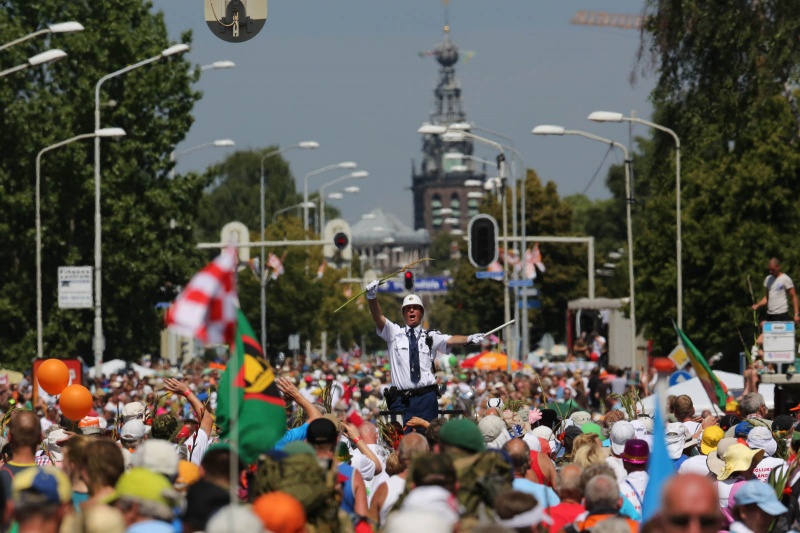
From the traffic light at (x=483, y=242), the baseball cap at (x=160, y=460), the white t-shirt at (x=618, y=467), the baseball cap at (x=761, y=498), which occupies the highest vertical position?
the traffic light at (x=483, y=242)

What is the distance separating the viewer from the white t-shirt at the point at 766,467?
37.8 ft

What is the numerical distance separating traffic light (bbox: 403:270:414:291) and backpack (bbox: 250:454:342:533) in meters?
12.9

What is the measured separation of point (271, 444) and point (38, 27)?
47166mm

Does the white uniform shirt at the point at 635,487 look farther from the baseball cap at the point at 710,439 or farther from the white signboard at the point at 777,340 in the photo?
the white signboard at the point at 777,340

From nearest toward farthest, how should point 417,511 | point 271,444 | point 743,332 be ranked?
point 417,511, point 271,444, point 743,332

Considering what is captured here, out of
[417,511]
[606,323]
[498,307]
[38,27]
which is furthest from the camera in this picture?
[498,307]

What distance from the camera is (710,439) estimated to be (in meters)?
13.5

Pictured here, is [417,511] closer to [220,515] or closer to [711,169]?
[220,515]

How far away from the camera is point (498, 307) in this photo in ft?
299

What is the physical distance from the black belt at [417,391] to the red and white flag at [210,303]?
706cm

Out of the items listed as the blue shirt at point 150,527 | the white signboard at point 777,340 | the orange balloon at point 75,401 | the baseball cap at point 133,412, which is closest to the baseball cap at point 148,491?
the blue shirt at point 150,527

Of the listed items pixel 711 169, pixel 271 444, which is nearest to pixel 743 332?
pixel 711 169

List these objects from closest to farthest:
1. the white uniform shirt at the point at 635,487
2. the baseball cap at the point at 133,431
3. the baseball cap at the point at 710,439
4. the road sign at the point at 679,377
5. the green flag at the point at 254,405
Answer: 1. the green flag at the point at 254,405
2. the white uniform shirt at the point at 635,487
3. the baseball cap at the point at 133,431
4. the baseball cap at the point at 710,439
5. the road sign at the point at 679,377

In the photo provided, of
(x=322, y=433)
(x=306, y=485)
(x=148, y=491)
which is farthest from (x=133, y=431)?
(x=148, y=491)
